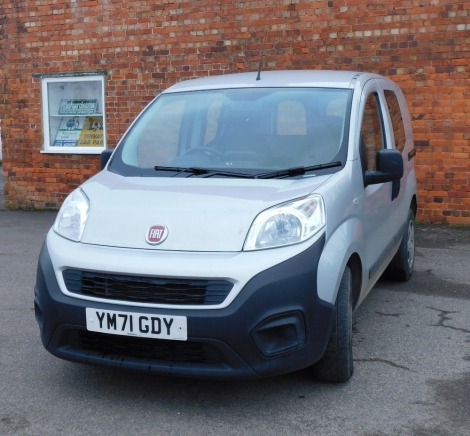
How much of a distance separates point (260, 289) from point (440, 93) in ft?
21.8

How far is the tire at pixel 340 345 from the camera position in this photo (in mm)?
3834

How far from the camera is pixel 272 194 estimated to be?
3.83 meters

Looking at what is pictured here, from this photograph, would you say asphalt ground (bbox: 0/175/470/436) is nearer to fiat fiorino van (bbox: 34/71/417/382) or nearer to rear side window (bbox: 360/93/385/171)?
fiat fiorino van (bbox: 34/71/417/382)

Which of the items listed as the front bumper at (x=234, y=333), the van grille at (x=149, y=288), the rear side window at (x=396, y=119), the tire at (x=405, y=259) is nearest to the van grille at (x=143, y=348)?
the front bumper at (x=234, y=333)

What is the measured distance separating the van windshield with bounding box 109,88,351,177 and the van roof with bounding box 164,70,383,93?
0.07m

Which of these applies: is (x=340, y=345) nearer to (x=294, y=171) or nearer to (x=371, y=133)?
(x=294, y=171)

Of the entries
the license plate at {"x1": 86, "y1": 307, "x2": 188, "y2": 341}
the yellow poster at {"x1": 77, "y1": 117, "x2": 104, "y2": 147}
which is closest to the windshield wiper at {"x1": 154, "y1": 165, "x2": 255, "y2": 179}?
the license plate at {"x1": 86, "y1": 307, "x2": 188, "y2": 341}

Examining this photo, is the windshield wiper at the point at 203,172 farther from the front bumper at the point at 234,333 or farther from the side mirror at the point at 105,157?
the front bumper at the point at 234,333

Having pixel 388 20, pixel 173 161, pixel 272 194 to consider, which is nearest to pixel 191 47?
pixel 388 20

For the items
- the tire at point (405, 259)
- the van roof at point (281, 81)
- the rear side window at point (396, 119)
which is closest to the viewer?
the van roof at point (281, 81)

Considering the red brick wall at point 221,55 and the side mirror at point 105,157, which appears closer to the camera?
the side mirror at point 105,157

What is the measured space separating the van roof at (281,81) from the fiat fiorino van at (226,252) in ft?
0.79

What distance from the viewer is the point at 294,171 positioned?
4.20 m

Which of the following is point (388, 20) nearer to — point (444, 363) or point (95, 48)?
point (95, 48)
